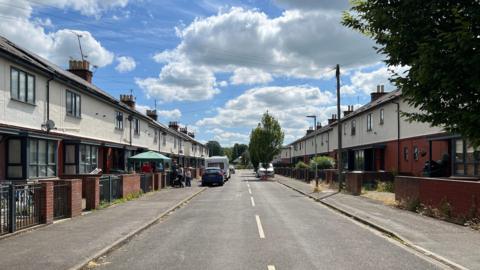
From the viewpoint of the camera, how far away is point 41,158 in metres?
21.7

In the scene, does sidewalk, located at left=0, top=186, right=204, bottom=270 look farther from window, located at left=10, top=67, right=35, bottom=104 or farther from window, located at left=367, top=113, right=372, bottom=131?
window, located at left=367, top=113, right=372, bottom=131

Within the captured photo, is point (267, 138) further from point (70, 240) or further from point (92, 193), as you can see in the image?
point (70, 240)

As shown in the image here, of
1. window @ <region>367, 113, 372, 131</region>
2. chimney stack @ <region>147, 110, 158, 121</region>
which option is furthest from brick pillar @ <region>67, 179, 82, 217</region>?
chimney stack @ <region>147, 110, 158, 121</region>

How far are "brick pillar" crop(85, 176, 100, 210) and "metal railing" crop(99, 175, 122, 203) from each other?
153 cm

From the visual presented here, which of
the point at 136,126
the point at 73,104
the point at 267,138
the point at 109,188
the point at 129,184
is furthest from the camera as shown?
the point at 267,138

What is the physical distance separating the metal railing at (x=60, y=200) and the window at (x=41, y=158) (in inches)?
211

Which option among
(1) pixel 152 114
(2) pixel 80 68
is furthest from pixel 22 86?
(1) pixel 152 114

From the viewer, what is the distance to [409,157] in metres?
32.2

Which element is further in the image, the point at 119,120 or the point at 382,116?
the point at 382,116

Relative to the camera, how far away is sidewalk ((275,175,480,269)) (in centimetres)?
1016

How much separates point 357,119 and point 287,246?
3593 centimetres

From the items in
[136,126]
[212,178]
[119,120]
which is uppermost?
[119,120]

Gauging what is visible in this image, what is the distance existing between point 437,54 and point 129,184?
21.4 metres

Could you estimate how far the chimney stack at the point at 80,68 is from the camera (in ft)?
114
